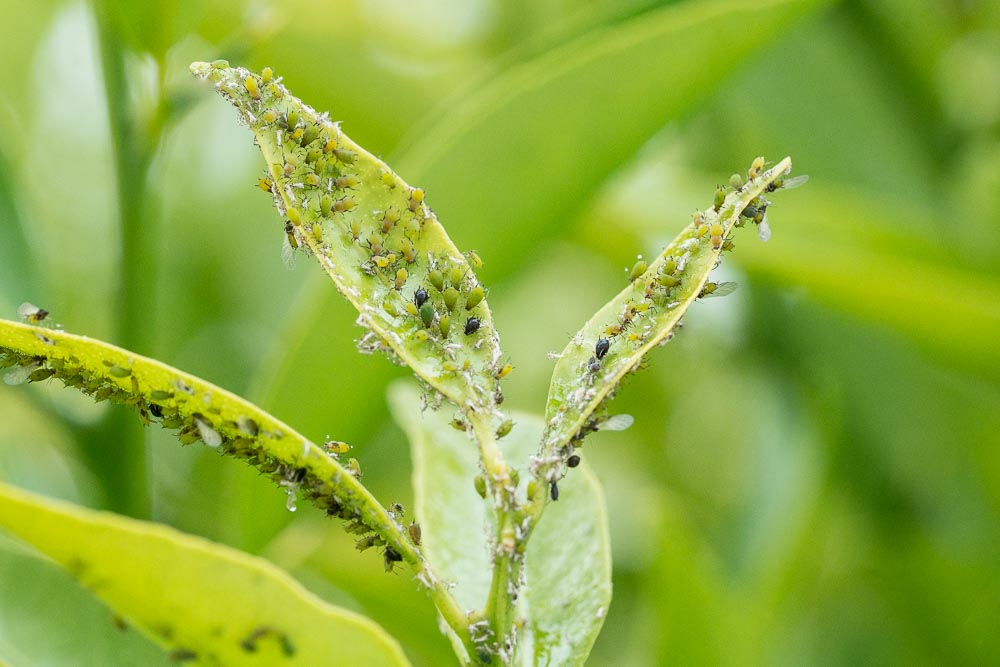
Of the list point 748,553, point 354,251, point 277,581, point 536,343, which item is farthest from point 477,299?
point 536,343

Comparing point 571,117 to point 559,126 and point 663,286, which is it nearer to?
point 559,126

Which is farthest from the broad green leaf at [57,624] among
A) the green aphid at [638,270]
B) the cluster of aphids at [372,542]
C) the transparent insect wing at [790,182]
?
the transparent insect wing at [790,182]

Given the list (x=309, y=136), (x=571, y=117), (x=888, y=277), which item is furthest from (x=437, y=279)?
(x=888, y=277)

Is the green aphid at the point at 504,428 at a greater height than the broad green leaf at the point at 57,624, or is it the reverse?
the green aphid at the point at 504,428

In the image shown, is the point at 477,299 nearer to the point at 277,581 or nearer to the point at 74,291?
the point at 277,581

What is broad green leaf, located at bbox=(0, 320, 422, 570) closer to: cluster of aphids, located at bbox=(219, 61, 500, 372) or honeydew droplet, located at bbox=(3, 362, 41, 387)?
honeydew droplet, located at bbox=(3, 362, 41, 387)

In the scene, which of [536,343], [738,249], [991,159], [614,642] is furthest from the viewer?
[536,343]

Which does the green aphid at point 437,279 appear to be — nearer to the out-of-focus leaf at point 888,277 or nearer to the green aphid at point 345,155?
the green aphid at point 345,155
